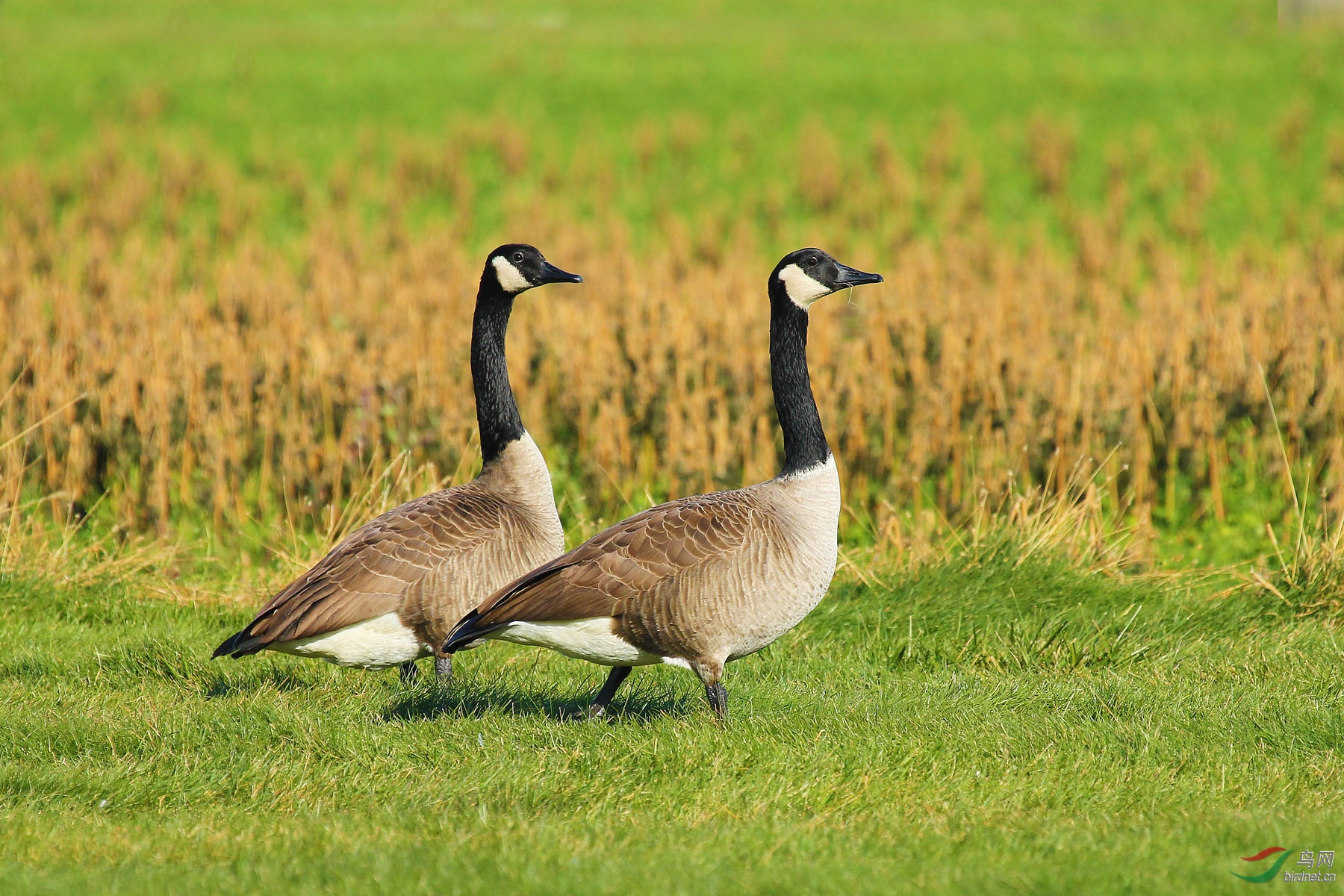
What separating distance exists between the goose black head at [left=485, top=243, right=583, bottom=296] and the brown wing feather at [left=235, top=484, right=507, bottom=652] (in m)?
1.61

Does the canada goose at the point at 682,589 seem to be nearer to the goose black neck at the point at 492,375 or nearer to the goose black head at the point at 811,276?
the goose black head at the point at 811,276

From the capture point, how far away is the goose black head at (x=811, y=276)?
23.9ft

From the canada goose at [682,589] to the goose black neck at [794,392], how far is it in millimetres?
289

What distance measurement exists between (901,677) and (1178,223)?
822 inches

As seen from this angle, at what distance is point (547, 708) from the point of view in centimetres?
720

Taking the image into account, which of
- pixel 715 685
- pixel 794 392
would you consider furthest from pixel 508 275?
pixel 715 685

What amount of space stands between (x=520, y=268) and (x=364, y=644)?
257 cm

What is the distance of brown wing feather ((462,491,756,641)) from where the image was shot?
249 inches

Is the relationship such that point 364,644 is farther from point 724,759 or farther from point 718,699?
point 724,759

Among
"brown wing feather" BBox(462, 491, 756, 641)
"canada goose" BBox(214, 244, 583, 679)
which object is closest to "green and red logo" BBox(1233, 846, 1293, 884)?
"brown wing feather" BBox(462, 491, 756, 641)

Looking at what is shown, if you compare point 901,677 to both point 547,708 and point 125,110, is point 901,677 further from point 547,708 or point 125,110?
point 125,110

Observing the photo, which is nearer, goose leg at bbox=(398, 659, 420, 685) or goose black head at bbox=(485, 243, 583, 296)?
goose leg at bbox=(398, 659, 420, 685)

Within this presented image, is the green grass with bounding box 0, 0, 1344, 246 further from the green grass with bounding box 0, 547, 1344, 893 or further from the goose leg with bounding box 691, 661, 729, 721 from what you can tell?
the goose leg with bounding box 691, 661, 729, 721

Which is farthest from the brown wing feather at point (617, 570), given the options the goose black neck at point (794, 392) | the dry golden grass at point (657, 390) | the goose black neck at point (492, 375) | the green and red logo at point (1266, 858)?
the dry golden grass at point (657, 390)
